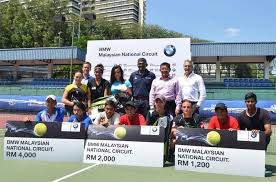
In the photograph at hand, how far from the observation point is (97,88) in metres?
7.52

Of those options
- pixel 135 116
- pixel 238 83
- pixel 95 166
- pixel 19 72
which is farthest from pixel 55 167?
pixel 19 72

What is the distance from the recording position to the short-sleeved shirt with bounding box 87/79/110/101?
24.7ft

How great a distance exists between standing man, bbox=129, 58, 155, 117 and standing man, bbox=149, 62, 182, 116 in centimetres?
27

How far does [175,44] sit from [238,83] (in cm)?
1937

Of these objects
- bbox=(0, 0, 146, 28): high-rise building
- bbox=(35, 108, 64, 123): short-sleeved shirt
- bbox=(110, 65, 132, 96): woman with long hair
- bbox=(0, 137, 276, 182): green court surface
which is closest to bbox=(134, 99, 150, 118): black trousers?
bbox=(110, 65, 132, 96): woman with long hair

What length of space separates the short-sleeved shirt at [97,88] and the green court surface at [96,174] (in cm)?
159

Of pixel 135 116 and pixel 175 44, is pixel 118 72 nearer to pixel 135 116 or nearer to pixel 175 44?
pixel 135 116

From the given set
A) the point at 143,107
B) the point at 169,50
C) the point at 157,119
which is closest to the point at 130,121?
the point at 157,119

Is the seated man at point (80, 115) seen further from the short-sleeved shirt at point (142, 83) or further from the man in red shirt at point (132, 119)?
the short-sleeved shirt at point (142, 83)

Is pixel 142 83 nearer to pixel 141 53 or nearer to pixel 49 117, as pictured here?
pixel 49 117

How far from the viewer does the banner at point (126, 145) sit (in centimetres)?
631

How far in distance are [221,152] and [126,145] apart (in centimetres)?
157

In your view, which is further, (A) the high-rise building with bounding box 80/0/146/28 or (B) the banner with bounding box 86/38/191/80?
(A) the high-rise building with bounding box 80/0/146/28

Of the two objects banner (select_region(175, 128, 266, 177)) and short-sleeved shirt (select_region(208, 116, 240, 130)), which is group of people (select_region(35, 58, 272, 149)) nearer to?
short-sleeved shirt (select_region(208, 116, 240, 130))
